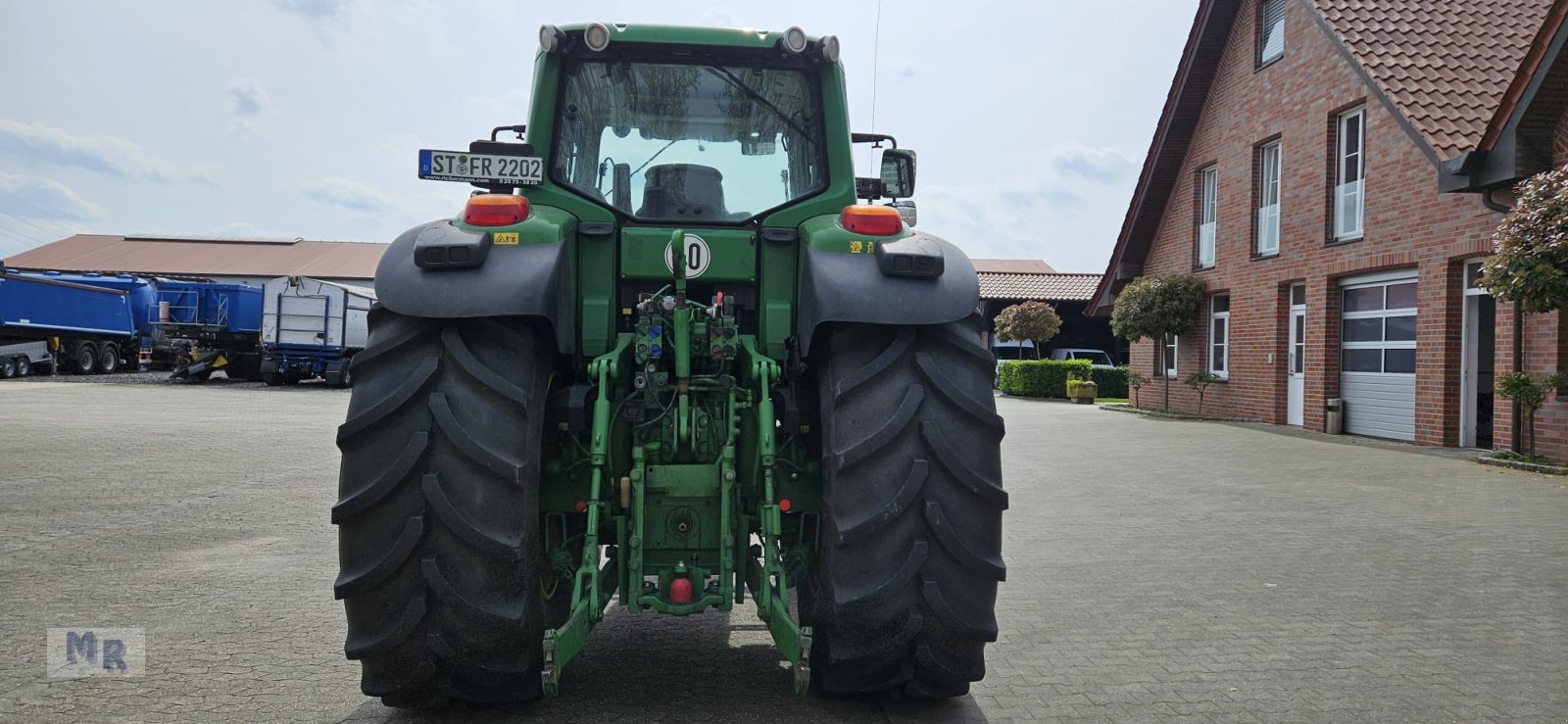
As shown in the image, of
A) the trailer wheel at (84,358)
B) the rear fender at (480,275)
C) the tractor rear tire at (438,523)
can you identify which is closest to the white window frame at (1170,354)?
the rear fender at (480,275)

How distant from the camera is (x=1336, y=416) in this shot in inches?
668

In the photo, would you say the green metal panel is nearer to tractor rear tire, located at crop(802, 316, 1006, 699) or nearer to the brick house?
tractor rear tire, located at crop(802, 316, 1006, 699)

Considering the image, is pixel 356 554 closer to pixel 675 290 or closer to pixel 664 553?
pixel 664 553

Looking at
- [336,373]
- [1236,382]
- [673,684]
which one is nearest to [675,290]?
[673,684]

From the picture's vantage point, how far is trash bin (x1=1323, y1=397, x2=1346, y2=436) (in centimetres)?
1700

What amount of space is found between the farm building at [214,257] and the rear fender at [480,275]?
49863 millimetres

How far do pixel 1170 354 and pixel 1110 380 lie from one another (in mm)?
9778

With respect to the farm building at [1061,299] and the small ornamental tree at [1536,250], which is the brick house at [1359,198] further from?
the farm building at [1061,299]

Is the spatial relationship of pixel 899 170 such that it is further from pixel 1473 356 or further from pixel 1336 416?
pixel 1336 416

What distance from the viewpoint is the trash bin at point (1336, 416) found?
17.0m

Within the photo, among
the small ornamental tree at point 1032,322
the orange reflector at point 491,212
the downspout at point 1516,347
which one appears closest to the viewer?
the orange reflector at point 491,212

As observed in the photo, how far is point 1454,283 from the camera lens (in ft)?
47.5

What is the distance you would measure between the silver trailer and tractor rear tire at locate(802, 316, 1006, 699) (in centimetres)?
2779

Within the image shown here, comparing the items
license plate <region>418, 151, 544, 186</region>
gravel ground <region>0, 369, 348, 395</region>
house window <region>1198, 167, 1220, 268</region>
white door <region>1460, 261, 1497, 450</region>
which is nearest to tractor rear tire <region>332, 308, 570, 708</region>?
license plate <region>418, 151, 544, 186</region>
